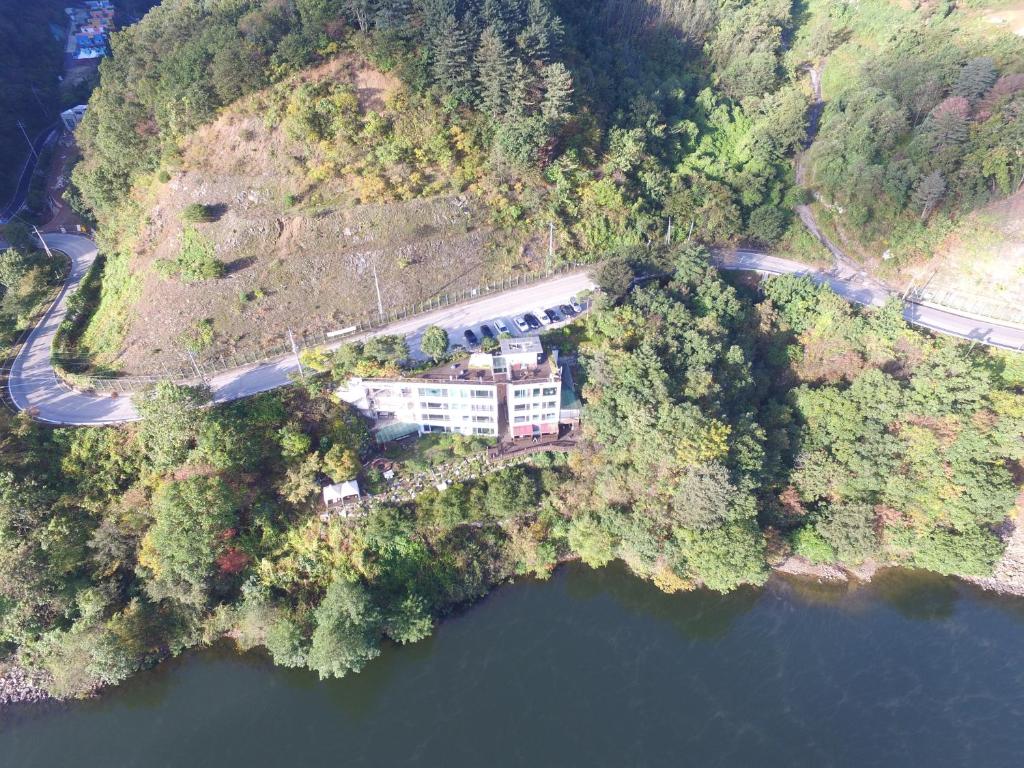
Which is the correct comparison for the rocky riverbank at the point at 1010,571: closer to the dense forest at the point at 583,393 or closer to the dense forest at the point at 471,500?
the dense forest at the point at 583,393

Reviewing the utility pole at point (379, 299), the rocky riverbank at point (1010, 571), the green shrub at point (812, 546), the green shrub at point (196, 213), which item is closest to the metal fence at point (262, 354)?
the utility pole at point (379, 299)

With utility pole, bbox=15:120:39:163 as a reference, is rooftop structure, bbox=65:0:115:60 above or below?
above

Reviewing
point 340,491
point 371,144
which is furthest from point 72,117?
point 340,491

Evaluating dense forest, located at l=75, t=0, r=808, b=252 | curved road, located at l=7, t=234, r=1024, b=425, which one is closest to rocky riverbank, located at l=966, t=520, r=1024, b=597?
curved road, located at l=7, t=234, r=1024, b=425

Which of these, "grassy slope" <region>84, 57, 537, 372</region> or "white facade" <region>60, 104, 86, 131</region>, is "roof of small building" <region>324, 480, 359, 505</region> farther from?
"white facade" <region>60, 104, 86, 131</region>

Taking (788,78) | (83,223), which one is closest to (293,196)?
(83,223)
